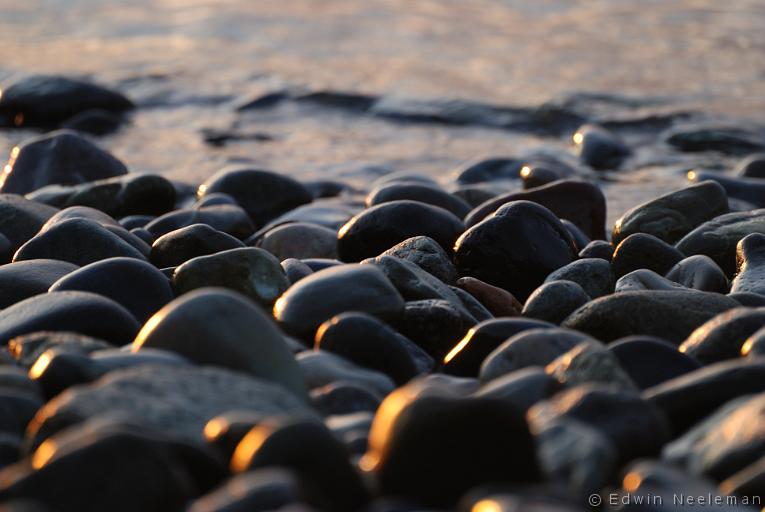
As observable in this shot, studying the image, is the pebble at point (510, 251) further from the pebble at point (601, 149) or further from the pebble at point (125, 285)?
the pebble at point (601, 149)

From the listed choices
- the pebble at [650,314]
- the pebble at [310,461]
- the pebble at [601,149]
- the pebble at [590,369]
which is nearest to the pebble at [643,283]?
the pebble at [650,314]

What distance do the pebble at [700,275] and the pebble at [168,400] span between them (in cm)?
191

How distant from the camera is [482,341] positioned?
275 cm

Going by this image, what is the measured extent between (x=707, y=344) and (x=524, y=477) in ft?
3.47

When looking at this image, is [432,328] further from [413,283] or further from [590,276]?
[590,276]

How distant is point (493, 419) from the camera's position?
1.75m

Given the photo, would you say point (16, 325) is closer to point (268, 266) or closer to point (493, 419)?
point (268, 266)

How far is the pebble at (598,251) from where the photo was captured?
401 cm

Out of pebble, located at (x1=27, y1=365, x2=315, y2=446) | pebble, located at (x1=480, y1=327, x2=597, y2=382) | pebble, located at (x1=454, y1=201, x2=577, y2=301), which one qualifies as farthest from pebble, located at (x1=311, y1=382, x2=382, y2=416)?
pebble, located at (x1=454, y1=201, x2=577, y2=301)

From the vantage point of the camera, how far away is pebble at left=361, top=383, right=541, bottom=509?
173 cm

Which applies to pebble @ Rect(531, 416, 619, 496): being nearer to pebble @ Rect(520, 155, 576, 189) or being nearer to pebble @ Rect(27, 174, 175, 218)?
pebble @ Rect(27, 174, 175, 218)

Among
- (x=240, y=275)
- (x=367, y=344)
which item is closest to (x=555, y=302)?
(x=367, y=344)

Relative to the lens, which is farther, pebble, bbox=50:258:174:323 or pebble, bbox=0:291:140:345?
pebble, bbox=50:258:174:323

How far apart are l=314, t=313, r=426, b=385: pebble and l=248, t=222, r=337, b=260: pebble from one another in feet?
5.17
